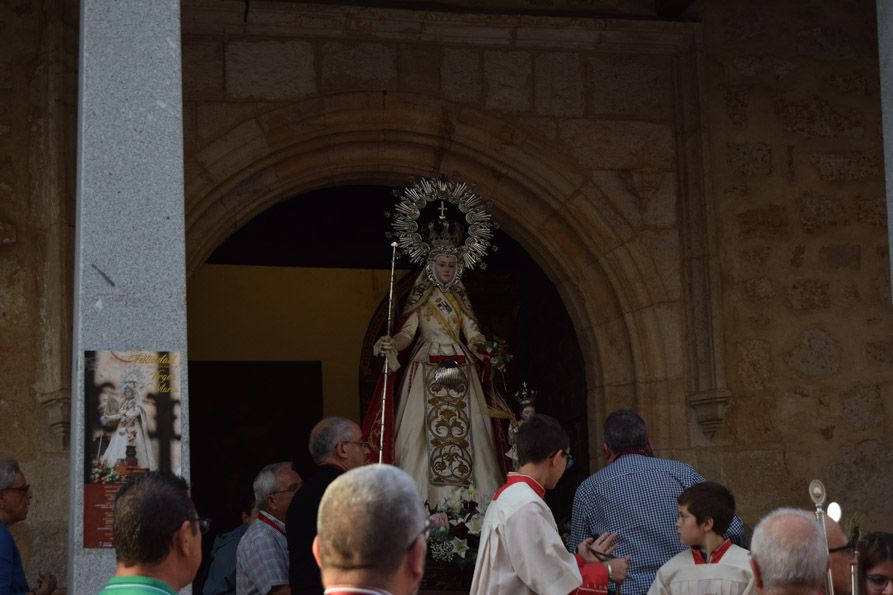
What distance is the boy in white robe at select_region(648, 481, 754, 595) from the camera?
4602mm

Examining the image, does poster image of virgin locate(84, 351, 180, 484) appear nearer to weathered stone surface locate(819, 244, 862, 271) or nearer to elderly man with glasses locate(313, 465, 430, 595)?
elderly man with glasses locate(313, 465, 430, 595)

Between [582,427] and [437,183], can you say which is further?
[582,427]

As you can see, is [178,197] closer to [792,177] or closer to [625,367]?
[625,367]

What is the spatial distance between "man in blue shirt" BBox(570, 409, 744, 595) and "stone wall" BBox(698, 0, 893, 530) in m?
2.33

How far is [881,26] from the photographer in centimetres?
577

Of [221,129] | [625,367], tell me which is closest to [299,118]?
[221,129]

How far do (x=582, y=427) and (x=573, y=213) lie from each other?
1.25 m

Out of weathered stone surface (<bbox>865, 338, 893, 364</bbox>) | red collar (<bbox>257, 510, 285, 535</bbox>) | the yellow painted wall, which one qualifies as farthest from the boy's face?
the yellow painted wall

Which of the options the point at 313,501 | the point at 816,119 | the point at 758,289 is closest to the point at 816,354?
the point at 758,289

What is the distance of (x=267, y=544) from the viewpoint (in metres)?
5.52

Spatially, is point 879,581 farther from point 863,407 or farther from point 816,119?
point 816,119

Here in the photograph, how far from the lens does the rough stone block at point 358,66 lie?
25.3 feet

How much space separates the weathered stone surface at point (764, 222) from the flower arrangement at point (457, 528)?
2252 mm

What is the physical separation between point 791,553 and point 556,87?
5.23 meters
